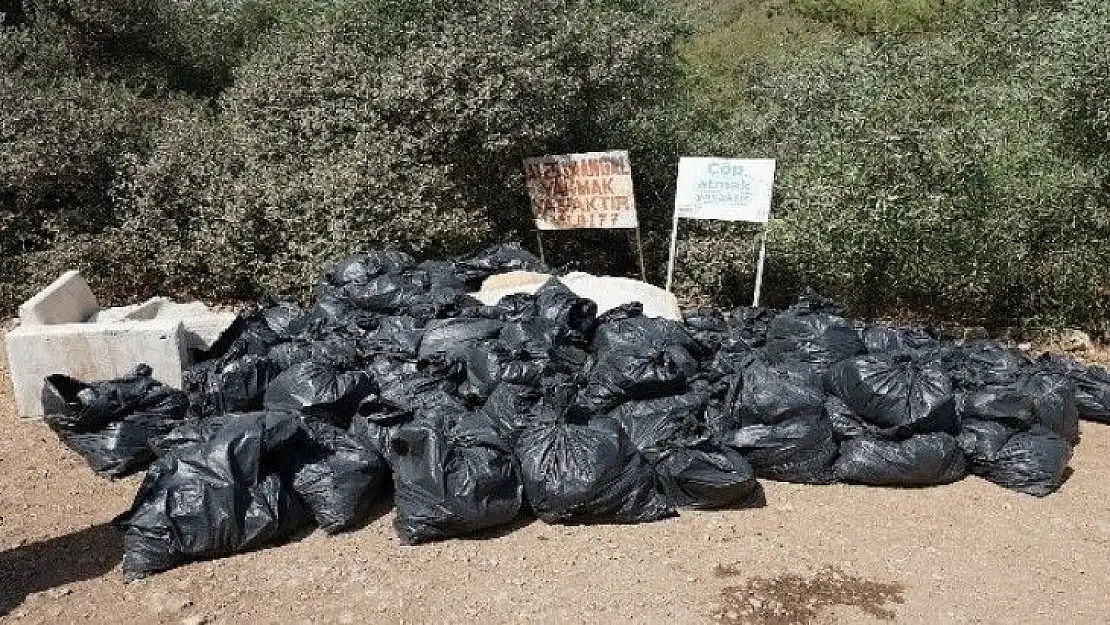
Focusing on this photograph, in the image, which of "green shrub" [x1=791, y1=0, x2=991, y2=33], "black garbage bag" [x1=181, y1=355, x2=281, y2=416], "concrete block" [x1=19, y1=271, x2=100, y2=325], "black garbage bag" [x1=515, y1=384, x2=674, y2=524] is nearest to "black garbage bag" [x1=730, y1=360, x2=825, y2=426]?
"black garbage bag" [x1=515, y1=384, x2=674, y2=524]

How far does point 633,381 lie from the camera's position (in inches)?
188

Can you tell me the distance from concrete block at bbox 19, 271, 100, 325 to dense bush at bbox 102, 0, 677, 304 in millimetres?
1814

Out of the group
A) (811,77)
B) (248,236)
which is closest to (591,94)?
(811,77)

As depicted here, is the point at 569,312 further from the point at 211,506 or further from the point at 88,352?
the point at 88,352

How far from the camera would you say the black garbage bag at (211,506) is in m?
3.89

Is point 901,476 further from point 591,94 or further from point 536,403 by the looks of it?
point 591,94

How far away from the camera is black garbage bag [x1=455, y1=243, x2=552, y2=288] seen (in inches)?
278

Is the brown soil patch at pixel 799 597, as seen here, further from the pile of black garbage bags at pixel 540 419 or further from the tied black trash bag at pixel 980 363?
the tied black trash bag at pixel 980 363

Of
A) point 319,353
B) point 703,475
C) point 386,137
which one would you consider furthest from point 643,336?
point 386,137

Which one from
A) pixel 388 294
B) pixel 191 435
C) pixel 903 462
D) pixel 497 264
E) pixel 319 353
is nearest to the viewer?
pixel 191 435

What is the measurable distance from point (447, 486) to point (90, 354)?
2.92m

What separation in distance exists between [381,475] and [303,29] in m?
7.51

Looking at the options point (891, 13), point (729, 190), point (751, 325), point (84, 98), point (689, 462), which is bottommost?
point (689, 462)

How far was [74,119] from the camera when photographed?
894 cm
